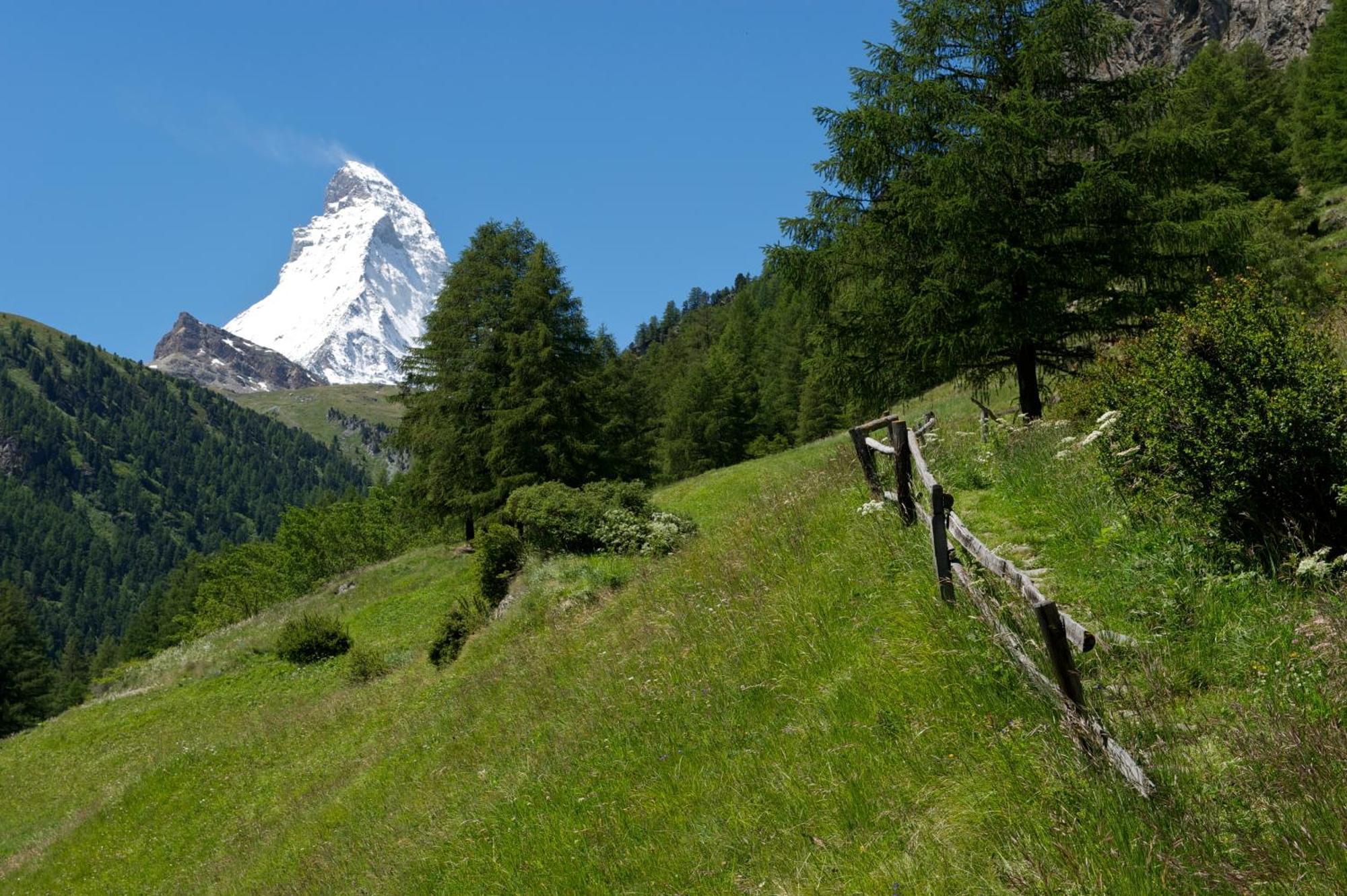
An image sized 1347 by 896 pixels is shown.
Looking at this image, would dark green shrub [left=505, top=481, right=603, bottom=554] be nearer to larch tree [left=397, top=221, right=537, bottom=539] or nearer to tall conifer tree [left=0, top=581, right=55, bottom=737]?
larch tree [left=397, top=221, right=537, bottom=539]

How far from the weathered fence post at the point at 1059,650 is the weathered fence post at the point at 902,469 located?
12.9 feet

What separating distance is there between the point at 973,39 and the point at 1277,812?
17.1 meters

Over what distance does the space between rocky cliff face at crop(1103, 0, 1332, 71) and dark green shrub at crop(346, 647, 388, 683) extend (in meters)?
104

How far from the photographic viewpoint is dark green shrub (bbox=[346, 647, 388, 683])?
22109mm

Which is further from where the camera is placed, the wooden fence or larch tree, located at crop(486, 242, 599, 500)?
larch tree, located at crop(486, 242, 599, 500)

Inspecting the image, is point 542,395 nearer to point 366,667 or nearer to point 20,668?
point 366,667

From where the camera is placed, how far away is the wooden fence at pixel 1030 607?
13.3ft

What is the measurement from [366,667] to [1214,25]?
5214 inches

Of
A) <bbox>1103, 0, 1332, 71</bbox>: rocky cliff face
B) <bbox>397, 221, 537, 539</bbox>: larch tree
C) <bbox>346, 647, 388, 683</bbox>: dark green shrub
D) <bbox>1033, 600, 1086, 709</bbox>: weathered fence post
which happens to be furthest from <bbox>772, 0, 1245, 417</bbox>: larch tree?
<bbox>1103, 0, 1332, 71</bbox>: rocky cliff face

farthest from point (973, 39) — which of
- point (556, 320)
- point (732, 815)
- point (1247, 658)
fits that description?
point (556, 320)

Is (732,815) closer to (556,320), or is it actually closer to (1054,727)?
(1054,727)

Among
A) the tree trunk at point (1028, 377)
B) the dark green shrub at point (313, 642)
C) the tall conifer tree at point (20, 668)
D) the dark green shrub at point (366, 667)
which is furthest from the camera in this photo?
the tall conifer tree at point (20, 668)

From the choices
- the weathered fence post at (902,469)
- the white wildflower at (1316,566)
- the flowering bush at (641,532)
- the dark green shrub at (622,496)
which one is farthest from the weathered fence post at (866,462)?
the dark green shrub at (622,496)

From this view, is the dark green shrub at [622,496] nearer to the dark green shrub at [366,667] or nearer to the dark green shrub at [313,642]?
the dark green shrub at [366,667]
